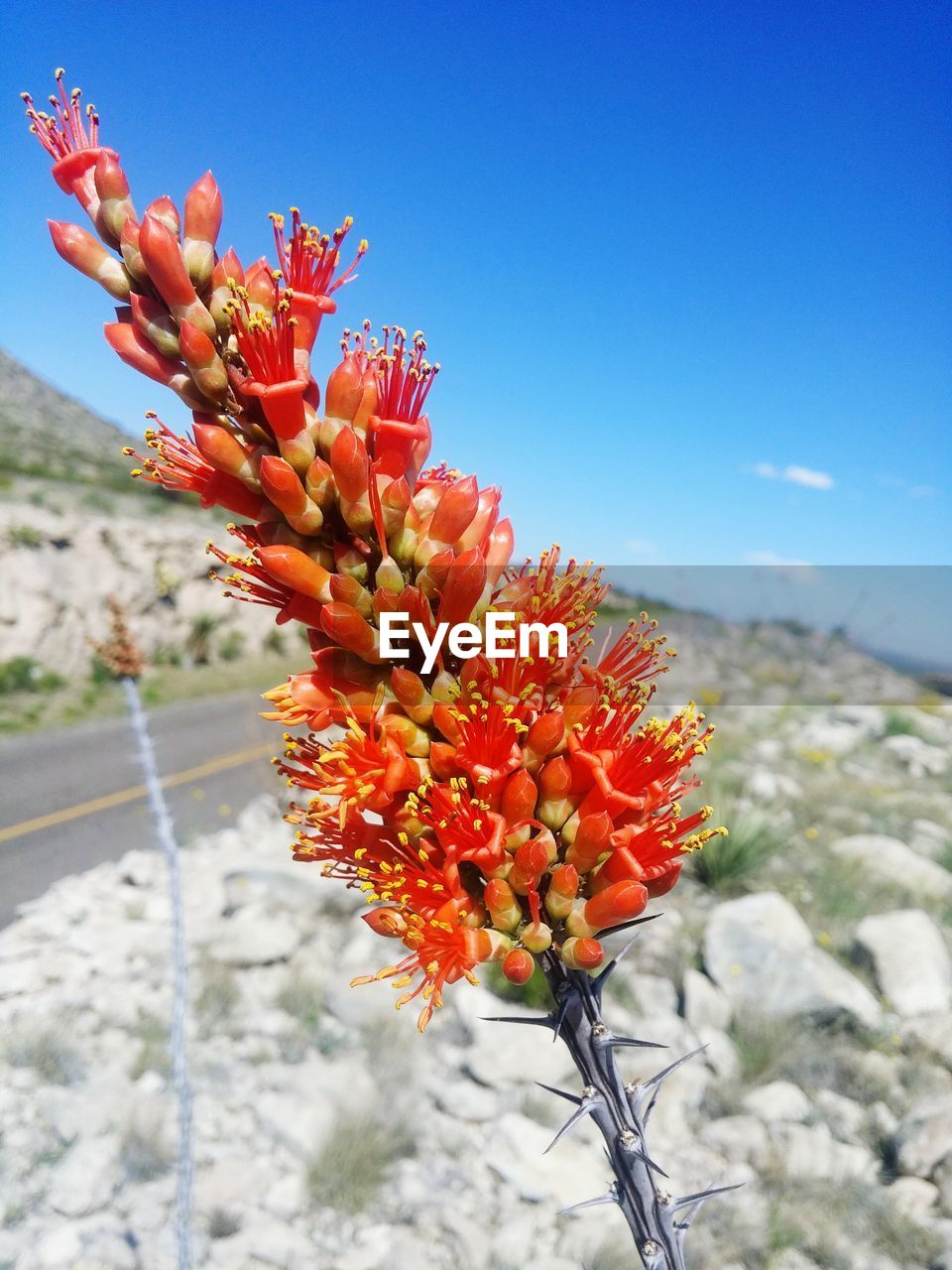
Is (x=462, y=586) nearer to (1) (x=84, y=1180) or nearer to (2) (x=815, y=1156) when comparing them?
(1) (x=84, y=1180)

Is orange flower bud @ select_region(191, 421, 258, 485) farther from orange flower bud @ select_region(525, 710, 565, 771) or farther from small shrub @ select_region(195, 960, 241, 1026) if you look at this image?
small shrub @ select_region(195, 960, 241, 1026)

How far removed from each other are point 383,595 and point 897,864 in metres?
8.12

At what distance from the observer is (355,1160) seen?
4.66 metres

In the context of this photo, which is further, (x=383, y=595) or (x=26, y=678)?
(x=26, y=678)

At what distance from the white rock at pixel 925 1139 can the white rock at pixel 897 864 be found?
121 inches

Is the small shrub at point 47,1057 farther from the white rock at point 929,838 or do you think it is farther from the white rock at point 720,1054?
the white rock at point 929,838

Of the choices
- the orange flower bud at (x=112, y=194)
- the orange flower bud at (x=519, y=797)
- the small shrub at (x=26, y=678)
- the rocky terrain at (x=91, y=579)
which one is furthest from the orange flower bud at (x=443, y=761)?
the small shrub at (x=26, y=678)

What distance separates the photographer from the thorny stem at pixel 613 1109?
5.20ft

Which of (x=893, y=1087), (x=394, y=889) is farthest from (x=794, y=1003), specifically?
(x=394, y=889)

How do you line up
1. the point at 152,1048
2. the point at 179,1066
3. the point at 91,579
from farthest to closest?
the point at 91,579, the point at 152,1048, the point at 179,1066

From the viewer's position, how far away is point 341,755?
4.77 feet

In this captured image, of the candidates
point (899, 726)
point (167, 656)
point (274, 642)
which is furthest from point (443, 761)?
point (274, 642)

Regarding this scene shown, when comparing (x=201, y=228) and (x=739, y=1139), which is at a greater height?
(x=201, y=228)

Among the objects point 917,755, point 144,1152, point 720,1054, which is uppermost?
point 917,755
